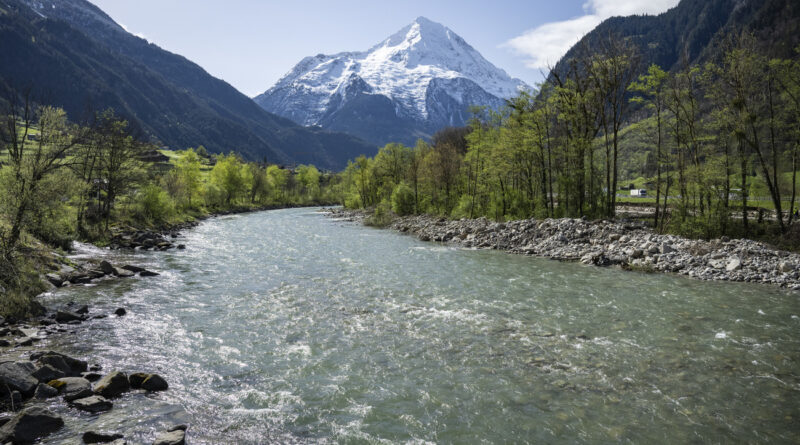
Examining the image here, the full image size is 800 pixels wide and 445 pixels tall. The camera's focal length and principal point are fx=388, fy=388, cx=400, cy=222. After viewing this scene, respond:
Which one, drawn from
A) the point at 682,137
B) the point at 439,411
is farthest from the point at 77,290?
the point at 682,137

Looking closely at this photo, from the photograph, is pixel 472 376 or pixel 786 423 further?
pixel 472 376

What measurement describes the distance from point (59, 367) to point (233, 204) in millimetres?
91593

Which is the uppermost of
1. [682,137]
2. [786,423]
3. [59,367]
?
[682,137]

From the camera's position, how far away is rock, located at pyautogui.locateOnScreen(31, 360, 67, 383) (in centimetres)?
909

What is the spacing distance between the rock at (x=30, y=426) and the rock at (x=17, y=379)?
1589mm

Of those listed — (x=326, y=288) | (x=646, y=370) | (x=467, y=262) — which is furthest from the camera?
(x=467, y=262)

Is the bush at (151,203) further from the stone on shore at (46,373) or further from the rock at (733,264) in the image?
the rock at (733,264)

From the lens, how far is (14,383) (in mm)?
8547

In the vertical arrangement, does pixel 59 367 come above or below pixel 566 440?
above

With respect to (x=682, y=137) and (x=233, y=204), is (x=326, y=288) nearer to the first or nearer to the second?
(x=682, y=137)

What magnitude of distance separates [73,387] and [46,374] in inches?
33.7

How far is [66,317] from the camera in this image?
1409 centimetres

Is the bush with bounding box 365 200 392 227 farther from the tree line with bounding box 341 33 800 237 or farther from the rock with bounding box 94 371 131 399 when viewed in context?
the rock with bounding box 94 371 131 399

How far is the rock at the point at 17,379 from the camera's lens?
8.52 metres
